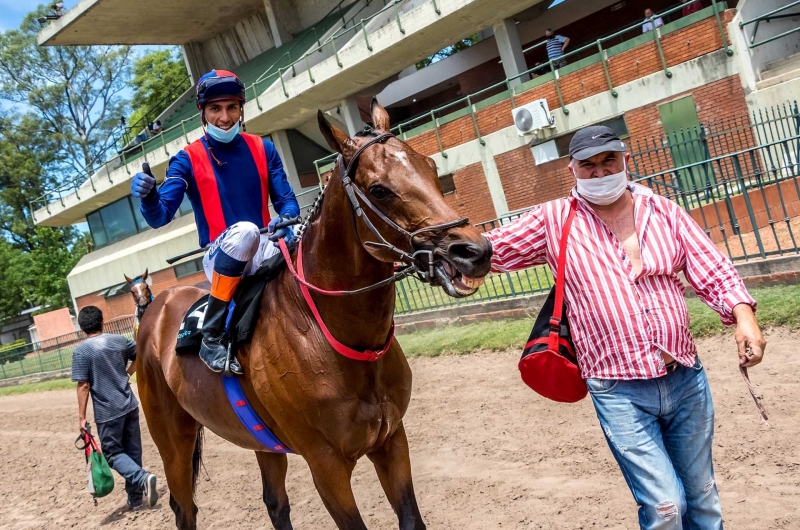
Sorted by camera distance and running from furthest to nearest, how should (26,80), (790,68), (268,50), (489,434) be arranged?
(26,80)
(268,50)
(790,68)
(489,434)

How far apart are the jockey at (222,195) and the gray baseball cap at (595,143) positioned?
186 centimetres

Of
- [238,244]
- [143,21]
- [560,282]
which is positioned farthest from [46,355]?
[560,282]

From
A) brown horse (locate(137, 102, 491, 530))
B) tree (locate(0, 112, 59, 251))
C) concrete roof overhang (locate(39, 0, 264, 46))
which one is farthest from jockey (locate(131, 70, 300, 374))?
tree (locate(0, 112, 59, 251))

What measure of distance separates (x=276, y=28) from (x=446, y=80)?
9.93 metres

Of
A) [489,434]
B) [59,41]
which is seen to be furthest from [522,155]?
[59,41]

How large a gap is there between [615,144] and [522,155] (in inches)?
729

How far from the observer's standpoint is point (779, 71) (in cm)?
1562

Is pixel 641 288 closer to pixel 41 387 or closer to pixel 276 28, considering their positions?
pixel 41 387

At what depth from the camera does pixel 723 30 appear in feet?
52.9

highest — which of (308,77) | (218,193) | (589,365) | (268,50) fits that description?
(268,50)

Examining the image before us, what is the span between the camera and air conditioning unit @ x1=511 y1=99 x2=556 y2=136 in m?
19.6

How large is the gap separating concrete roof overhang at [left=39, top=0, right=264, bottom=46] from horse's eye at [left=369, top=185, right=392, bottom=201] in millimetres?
32912

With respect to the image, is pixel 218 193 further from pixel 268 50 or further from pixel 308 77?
pixel 268 50

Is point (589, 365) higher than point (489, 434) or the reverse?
higher
